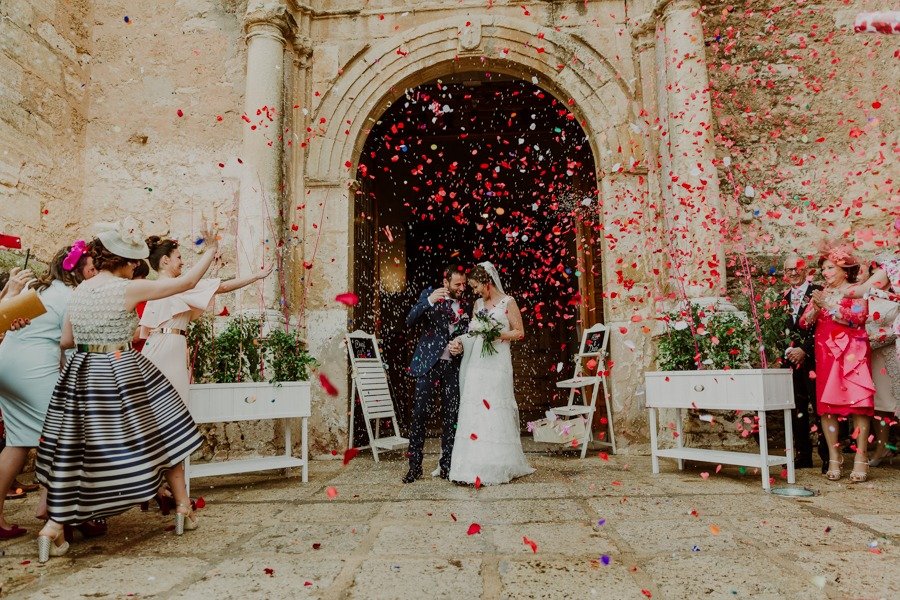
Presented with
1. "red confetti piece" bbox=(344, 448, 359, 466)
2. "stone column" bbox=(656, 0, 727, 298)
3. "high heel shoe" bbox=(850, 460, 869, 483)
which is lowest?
"red confetti piece" bbox=(344, 448, 359, 466)

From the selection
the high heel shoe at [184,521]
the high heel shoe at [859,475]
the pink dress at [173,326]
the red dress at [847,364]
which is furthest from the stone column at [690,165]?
the high heel shoe at [184,521]

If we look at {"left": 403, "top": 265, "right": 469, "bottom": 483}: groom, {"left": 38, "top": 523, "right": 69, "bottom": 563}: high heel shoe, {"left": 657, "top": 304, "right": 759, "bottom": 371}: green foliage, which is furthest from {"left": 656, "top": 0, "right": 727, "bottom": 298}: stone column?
{"left": 38, "top": 523, "right": 69, "bottom": 563}: high heel shoe

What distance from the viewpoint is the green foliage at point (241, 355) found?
436cm

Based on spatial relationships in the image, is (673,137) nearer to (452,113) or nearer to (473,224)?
(452,113)

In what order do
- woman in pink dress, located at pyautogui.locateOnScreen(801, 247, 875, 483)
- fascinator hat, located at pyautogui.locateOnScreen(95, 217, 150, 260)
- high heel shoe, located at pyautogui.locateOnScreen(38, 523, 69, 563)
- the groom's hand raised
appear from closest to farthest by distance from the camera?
1. high heel shoe, located at pyautogui.locateOnScreen(38, 523, 69, 563)
2. fascinator hat, located at pyautogui.locateOnScreen(95, 217, 150, 260)
3. woman in pink dress, located at pyautogui.locateOnScreen(801, 247, 875, 483)
4. the groom's hand raised

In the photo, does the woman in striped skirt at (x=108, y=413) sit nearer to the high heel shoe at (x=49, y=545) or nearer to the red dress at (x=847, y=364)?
the high heel shoe at (x=49, y=545)

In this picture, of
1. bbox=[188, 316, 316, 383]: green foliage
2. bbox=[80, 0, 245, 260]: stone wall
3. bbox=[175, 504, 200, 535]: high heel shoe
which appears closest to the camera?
bbox=[175, 504, 200, 535]: high heel shoe

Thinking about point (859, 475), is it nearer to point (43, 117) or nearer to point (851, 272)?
point (851, 272)

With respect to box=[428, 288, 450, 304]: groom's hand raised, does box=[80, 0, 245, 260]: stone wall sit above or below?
→ above

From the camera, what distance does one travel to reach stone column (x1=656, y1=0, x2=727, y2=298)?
4875 mm

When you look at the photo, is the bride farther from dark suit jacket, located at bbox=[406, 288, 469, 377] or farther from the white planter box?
the white planter box

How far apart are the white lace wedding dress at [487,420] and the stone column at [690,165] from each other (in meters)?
1.75

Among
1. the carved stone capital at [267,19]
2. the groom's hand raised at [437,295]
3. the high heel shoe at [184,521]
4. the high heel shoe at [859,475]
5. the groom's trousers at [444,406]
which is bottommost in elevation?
the high heel shoe at [859,475]

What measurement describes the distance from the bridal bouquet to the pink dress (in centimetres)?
179
